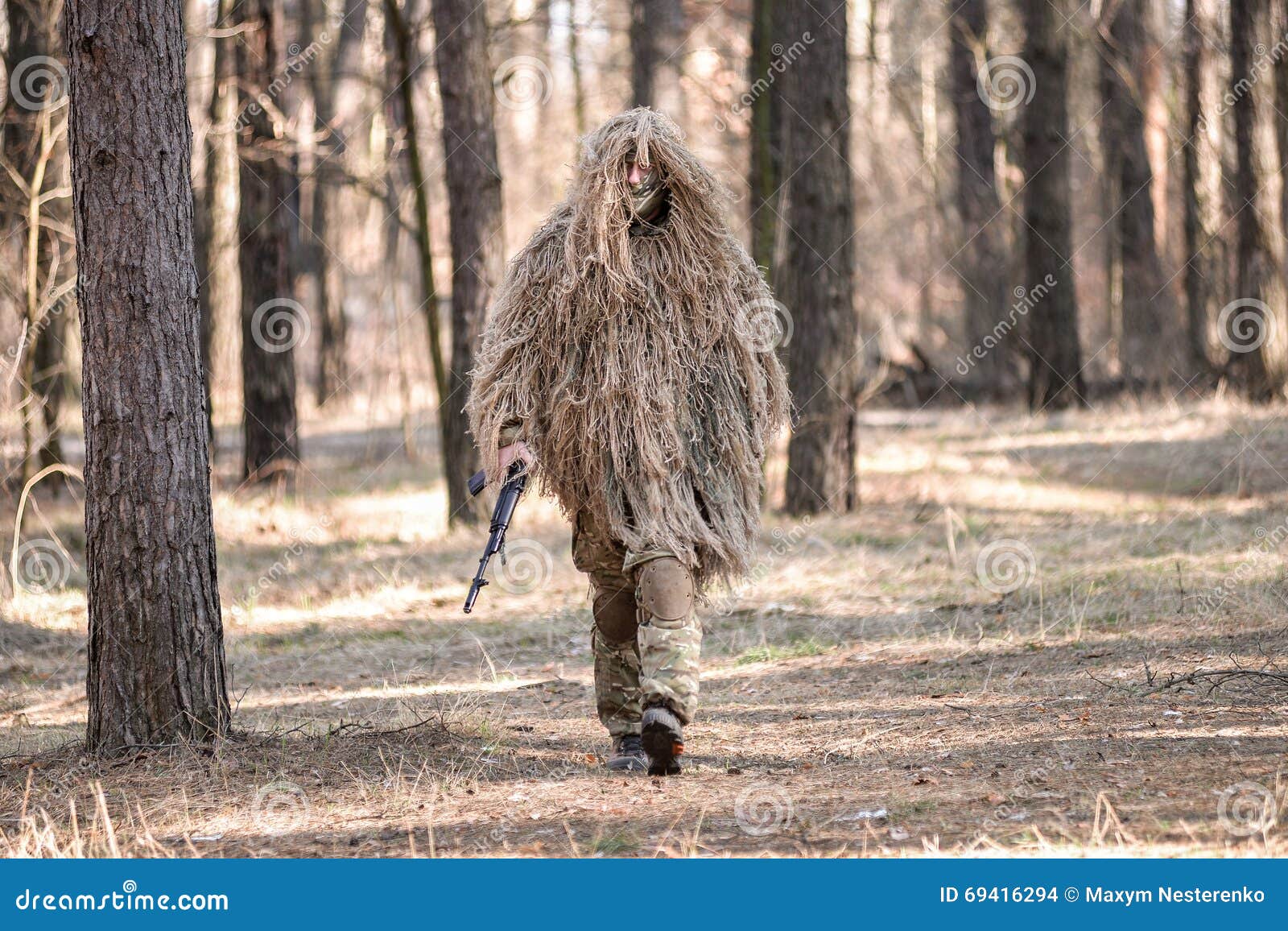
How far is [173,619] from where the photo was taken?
14.9ft

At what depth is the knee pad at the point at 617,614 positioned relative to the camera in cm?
463

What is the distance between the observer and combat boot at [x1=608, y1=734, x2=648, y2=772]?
4.50 meters

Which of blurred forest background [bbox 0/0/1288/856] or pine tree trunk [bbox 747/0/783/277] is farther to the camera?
pine tree trunk [bbox 747/0/783/277]

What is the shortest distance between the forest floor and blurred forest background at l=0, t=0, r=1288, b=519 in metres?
1.40

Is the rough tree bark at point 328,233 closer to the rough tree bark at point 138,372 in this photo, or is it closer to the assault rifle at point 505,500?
the rough tree bark at point 138,372

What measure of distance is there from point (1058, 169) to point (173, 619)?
498 inches

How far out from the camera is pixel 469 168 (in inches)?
391

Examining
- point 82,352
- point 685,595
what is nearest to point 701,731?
point 685,595

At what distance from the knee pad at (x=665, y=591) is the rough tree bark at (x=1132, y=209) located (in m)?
13.0

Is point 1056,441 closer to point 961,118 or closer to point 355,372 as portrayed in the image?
point 961,118

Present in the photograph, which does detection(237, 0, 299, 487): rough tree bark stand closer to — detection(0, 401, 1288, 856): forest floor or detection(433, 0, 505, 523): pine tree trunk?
detection(0, 401, 1288, 856): forest floor

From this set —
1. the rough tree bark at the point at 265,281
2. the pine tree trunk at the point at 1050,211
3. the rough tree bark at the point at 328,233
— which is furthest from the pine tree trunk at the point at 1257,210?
the rough tree bark at the point at 328,233

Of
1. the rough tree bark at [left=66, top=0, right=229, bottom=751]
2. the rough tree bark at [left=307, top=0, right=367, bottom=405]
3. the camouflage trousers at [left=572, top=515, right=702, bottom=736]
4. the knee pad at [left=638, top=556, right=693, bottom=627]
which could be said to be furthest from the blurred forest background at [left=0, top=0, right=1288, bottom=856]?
the knee pad at [left=638, top=556, right=693, bottom=627]

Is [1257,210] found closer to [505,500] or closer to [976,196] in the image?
[976,196]
